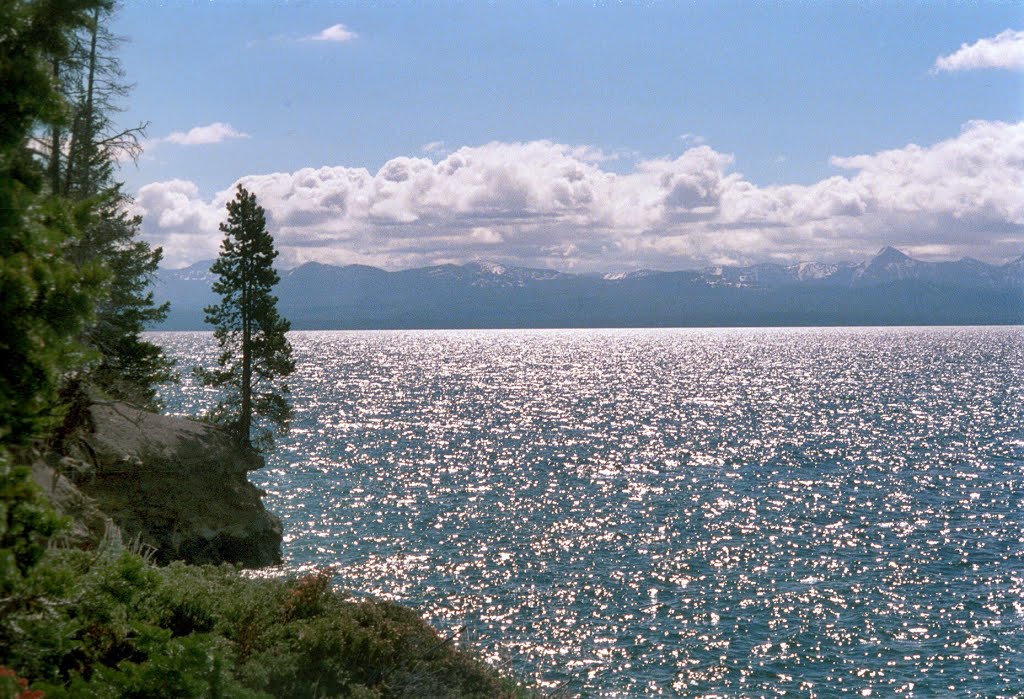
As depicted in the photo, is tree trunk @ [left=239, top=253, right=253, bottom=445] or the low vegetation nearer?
the low vegetation

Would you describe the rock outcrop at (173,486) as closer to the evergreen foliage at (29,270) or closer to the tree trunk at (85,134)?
the tree trunk at (85,134)

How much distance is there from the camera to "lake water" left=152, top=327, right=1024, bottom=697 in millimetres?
30094

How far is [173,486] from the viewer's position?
132 ft

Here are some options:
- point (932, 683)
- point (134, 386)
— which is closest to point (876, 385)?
point (932, 683)

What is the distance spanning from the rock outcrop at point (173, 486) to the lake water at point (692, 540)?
12.4 feet

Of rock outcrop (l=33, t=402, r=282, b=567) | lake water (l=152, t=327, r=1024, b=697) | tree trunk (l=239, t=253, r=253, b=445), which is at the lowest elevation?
lake water (l=152, t=327, r=1024, b=697)

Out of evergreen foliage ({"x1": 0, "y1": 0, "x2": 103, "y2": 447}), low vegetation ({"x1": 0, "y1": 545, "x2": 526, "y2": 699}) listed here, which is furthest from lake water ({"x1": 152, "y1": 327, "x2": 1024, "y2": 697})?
evergreen foliage ({"x1": 0, "y1": 0, "x2": 103, "y2": 447})

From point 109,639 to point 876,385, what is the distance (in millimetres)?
153867

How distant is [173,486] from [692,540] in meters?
30.9

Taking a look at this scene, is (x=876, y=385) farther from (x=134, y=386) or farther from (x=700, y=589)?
(x=134, y=386)

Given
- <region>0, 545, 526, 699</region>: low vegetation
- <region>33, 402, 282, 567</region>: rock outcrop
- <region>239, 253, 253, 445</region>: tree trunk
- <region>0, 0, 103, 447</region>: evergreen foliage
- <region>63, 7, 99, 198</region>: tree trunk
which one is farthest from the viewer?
<region>239, 253, 253, 445</region>: tree trunk

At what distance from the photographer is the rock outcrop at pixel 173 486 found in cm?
3628

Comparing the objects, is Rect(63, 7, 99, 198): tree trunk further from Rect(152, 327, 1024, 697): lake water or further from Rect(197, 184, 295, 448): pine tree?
Rect(152, 327, 1024, 697): lake water

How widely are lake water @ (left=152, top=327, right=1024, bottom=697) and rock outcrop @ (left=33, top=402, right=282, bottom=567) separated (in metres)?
3.79
